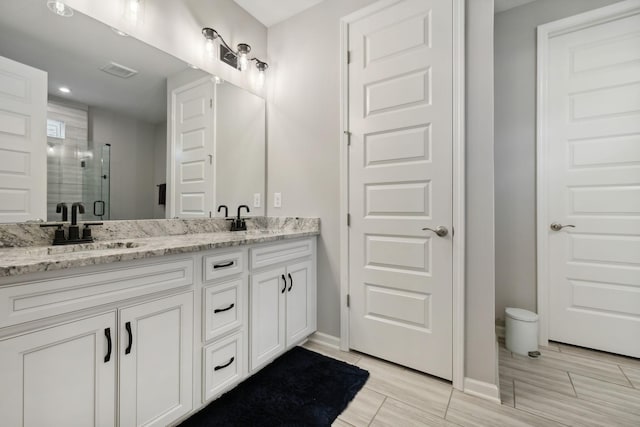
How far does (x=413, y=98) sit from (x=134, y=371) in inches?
81.8

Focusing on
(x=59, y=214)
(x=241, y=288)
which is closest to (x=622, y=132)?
(x=241, y=288)

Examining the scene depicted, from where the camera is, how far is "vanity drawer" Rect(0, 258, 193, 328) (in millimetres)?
852

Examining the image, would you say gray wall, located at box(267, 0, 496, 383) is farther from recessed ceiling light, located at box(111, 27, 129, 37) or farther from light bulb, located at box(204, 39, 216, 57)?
recessed ceiling light, located at box(111, 27, 129, 37)

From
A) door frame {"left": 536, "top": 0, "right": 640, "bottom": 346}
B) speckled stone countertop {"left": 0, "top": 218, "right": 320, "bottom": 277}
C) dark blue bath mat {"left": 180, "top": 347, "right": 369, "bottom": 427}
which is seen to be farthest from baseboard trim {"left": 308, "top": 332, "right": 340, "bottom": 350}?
door frame {"left": 536, "top": 0, "right": 640, "bottom": 346}

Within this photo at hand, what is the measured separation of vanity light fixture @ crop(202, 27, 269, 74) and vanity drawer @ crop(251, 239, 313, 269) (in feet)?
5.12

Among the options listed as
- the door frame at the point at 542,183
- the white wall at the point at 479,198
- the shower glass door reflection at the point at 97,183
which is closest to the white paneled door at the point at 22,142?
the shower glass door reflection at the point at 97,183

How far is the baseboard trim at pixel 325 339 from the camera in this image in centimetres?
216

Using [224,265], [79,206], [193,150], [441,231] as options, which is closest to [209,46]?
[193,150]

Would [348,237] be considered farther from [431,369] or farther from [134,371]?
[134,371]

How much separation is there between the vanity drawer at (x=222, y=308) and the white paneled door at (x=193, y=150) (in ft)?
2.40

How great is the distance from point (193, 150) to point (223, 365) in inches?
56.1

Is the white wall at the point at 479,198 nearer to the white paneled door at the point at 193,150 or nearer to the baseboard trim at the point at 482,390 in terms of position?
the baseboard trim at the point at 482,390

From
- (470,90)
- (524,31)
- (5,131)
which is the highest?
(524,31)

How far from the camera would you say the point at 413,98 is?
1811mm
